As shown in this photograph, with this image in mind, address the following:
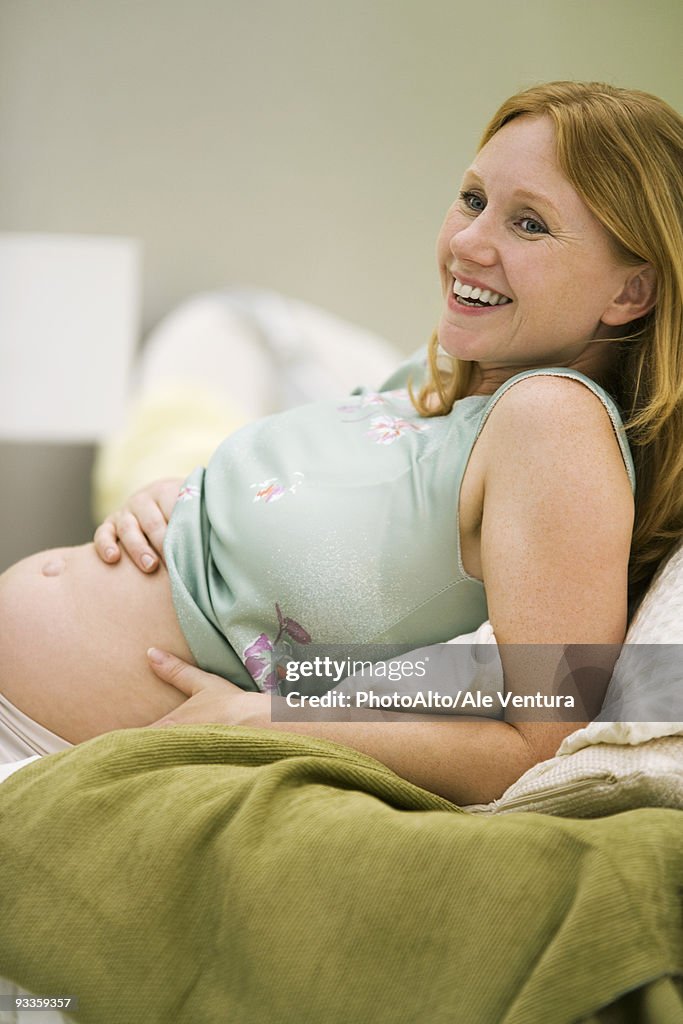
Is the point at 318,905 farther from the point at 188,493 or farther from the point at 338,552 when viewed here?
the point at 188,493

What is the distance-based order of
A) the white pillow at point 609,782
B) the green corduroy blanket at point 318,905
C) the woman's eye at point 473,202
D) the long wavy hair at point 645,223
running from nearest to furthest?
the green corduroy blanket at point 318,905, the white pillow at point 609,782, the long wavy hair at point 645,223, the woman's eye at point 473,202

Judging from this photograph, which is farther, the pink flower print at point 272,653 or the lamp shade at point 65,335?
the lamp shade at point 65,335

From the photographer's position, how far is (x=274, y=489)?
1.01 metres

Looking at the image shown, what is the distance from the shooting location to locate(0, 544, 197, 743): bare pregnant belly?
3.33 feet

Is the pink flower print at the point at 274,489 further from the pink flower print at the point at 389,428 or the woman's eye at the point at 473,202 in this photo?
the woman's eye at the point at 473,202

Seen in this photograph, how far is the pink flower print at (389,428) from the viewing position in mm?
1036

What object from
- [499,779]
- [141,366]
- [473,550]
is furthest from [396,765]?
[141,366]

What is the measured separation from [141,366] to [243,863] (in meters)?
2.19

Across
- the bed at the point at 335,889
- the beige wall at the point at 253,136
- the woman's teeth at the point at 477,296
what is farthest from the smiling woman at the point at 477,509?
the beige wall at the point at 253,136

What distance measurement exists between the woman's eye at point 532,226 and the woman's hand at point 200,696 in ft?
1.62

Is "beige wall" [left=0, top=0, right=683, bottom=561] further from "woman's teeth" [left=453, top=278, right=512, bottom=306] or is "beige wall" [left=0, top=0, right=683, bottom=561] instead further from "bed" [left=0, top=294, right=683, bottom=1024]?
"bed" [left=0, top=294, right=683, bottom=1024]

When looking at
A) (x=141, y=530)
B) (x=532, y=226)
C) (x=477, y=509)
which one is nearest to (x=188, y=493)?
(x=141, y=530)

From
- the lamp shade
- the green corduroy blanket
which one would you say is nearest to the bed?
the green corduroy blanket

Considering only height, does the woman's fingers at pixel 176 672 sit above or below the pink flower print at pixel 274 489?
below
